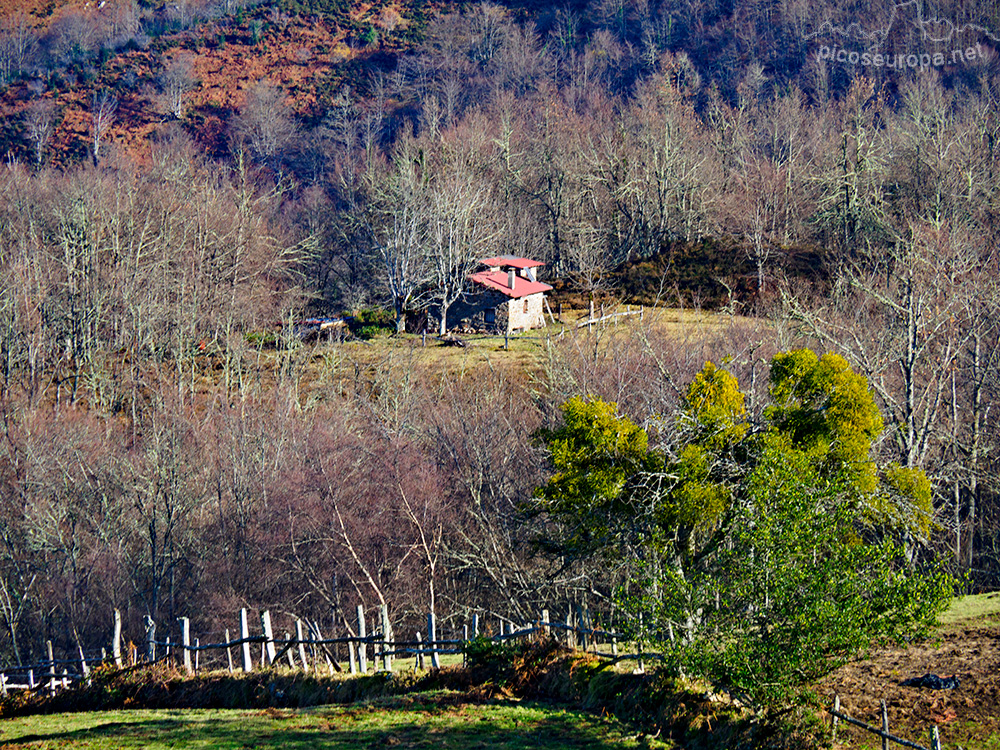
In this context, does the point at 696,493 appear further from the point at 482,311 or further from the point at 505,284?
the point at 505,284

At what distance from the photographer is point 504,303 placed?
193 ft

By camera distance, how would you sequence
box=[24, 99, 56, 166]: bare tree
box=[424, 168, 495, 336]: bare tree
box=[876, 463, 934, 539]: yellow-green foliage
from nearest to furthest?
box=[876, 463, 934, 539]: yellow-green foliage
box=[424, 168, 495, 336]: bare tree
box=[24, 99, 56, 166]: bare tree

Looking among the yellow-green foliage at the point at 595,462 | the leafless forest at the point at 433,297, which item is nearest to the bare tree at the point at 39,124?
the leafless forest at the point at 433,297

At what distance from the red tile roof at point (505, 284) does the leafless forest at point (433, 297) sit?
239 centimetres

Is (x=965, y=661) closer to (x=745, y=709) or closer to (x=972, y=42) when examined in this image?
(x=745, y=709)

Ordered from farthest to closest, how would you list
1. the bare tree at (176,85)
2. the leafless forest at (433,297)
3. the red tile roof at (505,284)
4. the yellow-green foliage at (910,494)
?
the bare tree at (176,85) < the red tile roof at (505,284) < the leafless forest at (433,297) < the yellow-green foliage at (910,494)

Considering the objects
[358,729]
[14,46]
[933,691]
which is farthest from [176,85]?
[933,691]

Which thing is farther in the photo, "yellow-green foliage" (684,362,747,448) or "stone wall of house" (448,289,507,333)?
"stone wall of house" (448,289,507,333)

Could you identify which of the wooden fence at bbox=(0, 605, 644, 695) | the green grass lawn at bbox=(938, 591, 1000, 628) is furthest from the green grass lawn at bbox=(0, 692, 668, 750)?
the green grass lawn at bbox=(938, 591, 1000, 628)

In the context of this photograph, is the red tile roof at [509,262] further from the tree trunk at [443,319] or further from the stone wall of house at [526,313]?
the tree trunk at [443,319]

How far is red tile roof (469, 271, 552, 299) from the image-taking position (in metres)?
59.1

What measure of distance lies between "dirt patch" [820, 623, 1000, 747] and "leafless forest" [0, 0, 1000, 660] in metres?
6.39

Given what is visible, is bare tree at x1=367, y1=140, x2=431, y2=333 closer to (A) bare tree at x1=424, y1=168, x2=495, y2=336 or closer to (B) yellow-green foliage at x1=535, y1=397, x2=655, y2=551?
(A) bare tree at x1=424, y1=168, x2=495, y2=336

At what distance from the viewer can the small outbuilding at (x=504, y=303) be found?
193 feet
